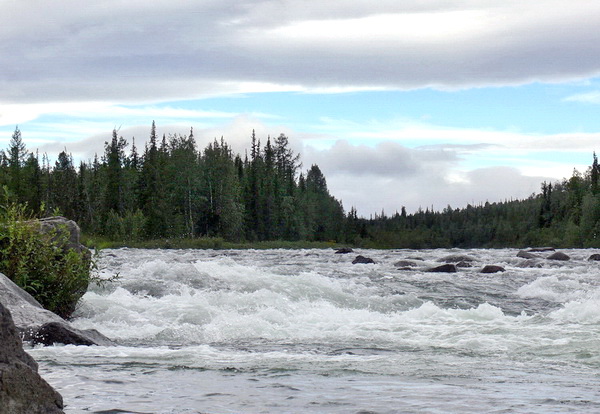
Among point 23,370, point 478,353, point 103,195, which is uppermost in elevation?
point 103,195

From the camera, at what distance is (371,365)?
9.02m

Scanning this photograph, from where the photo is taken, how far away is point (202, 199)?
279 feet

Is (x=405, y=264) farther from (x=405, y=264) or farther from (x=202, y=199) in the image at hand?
(x=202, y=199)

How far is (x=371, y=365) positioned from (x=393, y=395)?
2068 millimetres

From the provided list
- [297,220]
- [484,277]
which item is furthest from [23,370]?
[297,220]

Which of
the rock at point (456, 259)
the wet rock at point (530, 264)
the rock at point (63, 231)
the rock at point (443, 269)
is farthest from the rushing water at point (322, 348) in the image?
the rock at point (456, 259)

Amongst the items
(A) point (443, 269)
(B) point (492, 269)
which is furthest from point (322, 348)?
(B) point (492, 269)

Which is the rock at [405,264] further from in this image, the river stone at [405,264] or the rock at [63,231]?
the rock at [63,231]

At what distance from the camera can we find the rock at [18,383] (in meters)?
4.66

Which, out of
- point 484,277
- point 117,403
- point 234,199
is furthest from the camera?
point 234,199

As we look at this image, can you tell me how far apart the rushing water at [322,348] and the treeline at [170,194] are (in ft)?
178

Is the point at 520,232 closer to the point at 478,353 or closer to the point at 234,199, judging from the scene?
the point at 234,199

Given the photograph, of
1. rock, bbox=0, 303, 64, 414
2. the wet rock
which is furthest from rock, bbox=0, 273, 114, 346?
the wet rock

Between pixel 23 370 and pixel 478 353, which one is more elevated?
pixel 23 370
